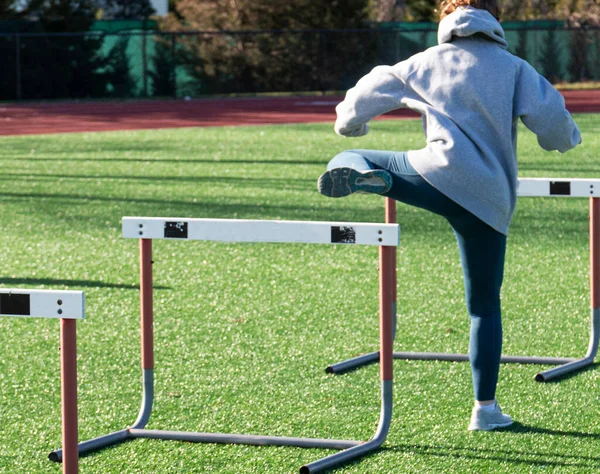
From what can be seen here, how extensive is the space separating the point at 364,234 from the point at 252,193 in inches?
332

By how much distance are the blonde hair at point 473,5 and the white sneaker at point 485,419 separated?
159 cm

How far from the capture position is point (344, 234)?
4359 mm

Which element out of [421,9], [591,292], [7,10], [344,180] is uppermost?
[421,9]

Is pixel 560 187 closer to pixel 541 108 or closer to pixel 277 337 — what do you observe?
pixel 541 108

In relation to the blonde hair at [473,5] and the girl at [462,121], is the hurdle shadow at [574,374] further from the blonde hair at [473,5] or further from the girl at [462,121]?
the blonde hair at [473,5]

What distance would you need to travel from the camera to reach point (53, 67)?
105 feet

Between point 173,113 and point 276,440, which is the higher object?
point 173,113

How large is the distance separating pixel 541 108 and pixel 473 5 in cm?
49

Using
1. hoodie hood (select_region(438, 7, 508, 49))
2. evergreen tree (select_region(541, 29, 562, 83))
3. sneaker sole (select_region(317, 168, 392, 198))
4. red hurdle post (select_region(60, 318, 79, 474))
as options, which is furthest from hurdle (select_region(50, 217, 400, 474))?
evergreen tree (select_region(541, 29, 562, 83))

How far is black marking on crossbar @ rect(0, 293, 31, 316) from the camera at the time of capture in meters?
3.38

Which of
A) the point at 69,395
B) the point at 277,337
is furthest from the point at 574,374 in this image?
the point at 69,395

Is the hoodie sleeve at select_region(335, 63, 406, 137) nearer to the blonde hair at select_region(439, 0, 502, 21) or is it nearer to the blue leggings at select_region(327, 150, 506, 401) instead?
the blue leggings at select_region(327, 150, 506, 401)

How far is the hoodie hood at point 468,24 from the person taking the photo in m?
4.36

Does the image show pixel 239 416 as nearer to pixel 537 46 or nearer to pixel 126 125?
pixel 126 125
